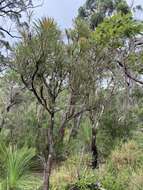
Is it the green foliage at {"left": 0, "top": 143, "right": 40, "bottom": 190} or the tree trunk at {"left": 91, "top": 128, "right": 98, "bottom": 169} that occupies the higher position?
the tree trunk at {"left": 91, "top": 128, "right": 98, "bottom": 169}

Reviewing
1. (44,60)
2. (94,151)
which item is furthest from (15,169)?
(94,151)

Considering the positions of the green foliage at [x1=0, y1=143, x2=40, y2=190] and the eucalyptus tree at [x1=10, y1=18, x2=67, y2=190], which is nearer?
the green foliage at [x1=0, y1=143, x2=40, y2=190]

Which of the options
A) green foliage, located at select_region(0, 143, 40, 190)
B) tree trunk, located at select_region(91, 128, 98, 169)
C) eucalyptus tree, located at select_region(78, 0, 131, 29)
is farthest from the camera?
eucalyptus tree, located at select_region(78, 0, 131, 29)

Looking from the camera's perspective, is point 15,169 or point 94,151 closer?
point 15,169

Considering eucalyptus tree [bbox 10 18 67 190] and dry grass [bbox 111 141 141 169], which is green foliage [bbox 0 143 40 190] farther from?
dry grass [bbox 111 141 141 169]

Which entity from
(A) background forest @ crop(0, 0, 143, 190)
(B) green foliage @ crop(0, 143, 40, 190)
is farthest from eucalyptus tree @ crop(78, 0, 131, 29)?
(B) green foliage @ crop(0, 143, 40, 190)

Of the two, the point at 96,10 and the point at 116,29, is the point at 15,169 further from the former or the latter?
the point at 96,10

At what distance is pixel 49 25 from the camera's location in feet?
26.6

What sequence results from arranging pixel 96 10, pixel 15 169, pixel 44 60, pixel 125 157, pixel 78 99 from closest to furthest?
pixel 15 169
pixel 44 60
pixel 78 99
pixel 125 157
pixel 96 10

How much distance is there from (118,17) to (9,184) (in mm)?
5412

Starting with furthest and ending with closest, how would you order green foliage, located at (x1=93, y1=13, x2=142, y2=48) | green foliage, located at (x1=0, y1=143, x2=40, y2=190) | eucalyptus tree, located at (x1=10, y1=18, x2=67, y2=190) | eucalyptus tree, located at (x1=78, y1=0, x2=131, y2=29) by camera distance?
eucalyptus tree, located at (x1=78, y1=0, x2=131, y2=29) < green foliage, located at (x1=93, y1=13, x2=142, y2=48) < eucalyptus tree, located at (x1=10, y1=18, x2=67, y2=190) < green foliage, located at (x1=0, y1=143, x2=40, y2=190)

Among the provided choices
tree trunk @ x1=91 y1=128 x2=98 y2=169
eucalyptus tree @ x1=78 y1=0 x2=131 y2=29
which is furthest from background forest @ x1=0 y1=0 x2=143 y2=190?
eucalyptus tree @ x1=78 y1=0 x2=131 y2=29

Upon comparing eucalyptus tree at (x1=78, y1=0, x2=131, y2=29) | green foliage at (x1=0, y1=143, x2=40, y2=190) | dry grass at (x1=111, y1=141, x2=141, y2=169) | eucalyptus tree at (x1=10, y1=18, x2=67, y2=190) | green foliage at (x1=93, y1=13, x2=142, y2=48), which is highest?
eucalyptus tree at (x1=78, y1=0, x2=131, y2=29)

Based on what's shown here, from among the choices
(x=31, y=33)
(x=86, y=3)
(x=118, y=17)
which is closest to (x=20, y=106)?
(x=86, y=3)
